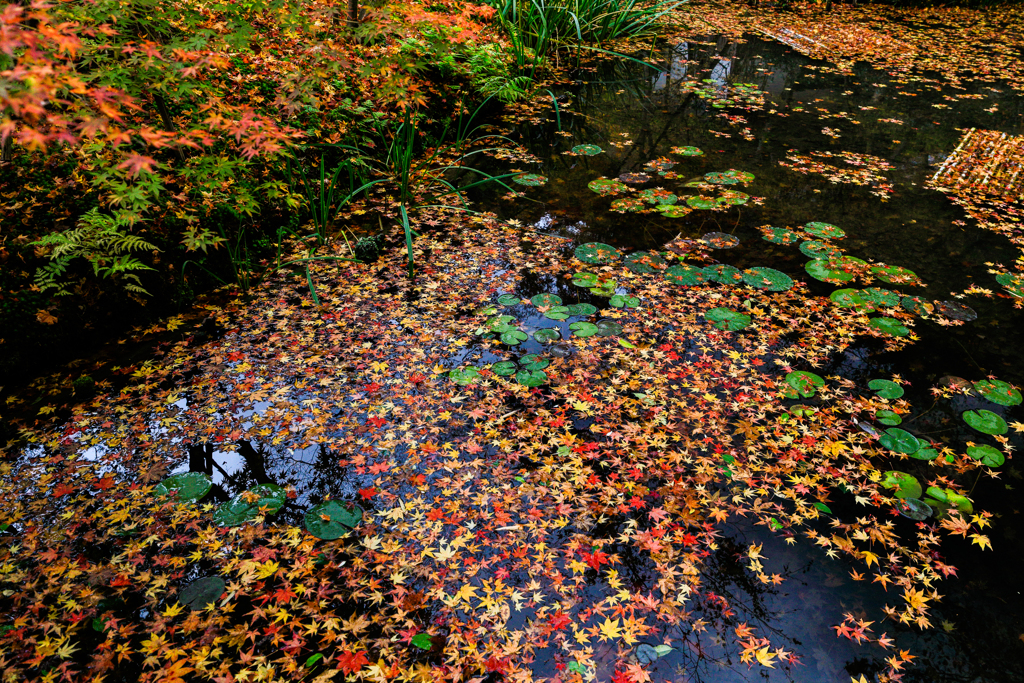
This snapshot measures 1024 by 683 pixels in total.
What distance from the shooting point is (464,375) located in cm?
287

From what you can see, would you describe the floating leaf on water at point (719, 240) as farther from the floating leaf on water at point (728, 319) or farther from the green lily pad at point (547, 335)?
the green lily pad at point (547, 335)

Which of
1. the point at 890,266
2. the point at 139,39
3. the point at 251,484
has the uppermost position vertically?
the point at 139,39

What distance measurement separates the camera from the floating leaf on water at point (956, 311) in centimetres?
330

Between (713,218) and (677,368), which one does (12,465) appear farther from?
(713,218)

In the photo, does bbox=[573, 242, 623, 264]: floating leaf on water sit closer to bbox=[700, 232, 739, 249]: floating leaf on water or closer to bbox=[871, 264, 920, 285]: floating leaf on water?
bbox=[700, 232, 739, 249]: floating leaf on water

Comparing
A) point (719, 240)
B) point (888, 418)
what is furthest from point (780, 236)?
point (888, 418)

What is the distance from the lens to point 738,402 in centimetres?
272

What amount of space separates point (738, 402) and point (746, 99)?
572cm

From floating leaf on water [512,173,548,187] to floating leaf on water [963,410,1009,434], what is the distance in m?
3.62

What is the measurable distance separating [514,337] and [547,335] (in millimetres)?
214

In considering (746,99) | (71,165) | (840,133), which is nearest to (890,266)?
(840,133)

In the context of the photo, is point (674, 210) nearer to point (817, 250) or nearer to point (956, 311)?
point (817, 250)

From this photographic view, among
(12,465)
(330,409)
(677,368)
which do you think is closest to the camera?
(12,465)

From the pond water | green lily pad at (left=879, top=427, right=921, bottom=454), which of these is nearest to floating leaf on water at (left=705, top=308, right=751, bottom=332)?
the pond water
